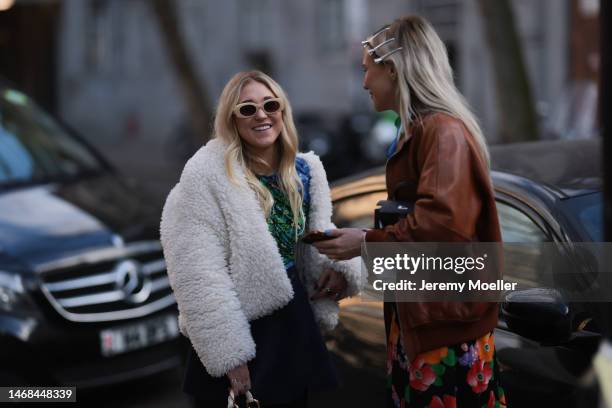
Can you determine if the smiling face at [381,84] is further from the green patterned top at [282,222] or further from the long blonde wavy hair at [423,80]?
the green patterned top at [282,222]

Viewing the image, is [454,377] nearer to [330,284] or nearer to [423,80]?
[330,284]

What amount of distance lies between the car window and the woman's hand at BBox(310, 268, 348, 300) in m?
0.77

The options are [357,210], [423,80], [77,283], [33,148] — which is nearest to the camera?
[423,80]

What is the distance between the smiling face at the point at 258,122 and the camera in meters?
2.98

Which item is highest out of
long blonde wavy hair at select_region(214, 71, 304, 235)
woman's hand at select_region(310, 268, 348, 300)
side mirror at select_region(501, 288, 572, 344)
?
long blonde wavy hair at select_region(214, 71, 304, 235)

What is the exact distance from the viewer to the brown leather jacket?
253 cm

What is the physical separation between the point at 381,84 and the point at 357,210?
1310 millimetres

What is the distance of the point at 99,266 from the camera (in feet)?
17.3

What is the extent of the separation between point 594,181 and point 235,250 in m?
1.44

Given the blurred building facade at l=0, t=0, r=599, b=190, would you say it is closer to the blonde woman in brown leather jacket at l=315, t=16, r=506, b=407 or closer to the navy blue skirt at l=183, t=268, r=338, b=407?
the navy blue skirt at l=183, t=268, r=338, b=407

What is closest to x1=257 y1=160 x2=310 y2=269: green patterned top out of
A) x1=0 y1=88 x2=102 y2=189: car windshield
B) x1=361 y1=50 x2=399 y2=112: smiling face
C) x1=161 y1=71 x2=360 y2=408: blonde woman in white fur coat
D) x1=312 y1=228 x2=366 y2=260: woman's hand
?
x1=161 y1=71 x2=360 y2=408: blonde woman in white fur coat

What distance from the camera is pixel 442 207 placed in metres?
2.52

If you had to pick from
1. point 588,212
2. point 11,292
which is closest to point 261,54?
point 11,292

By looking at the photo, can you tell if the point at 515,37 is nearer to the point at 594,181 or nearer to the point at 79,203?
the point at 79,203
